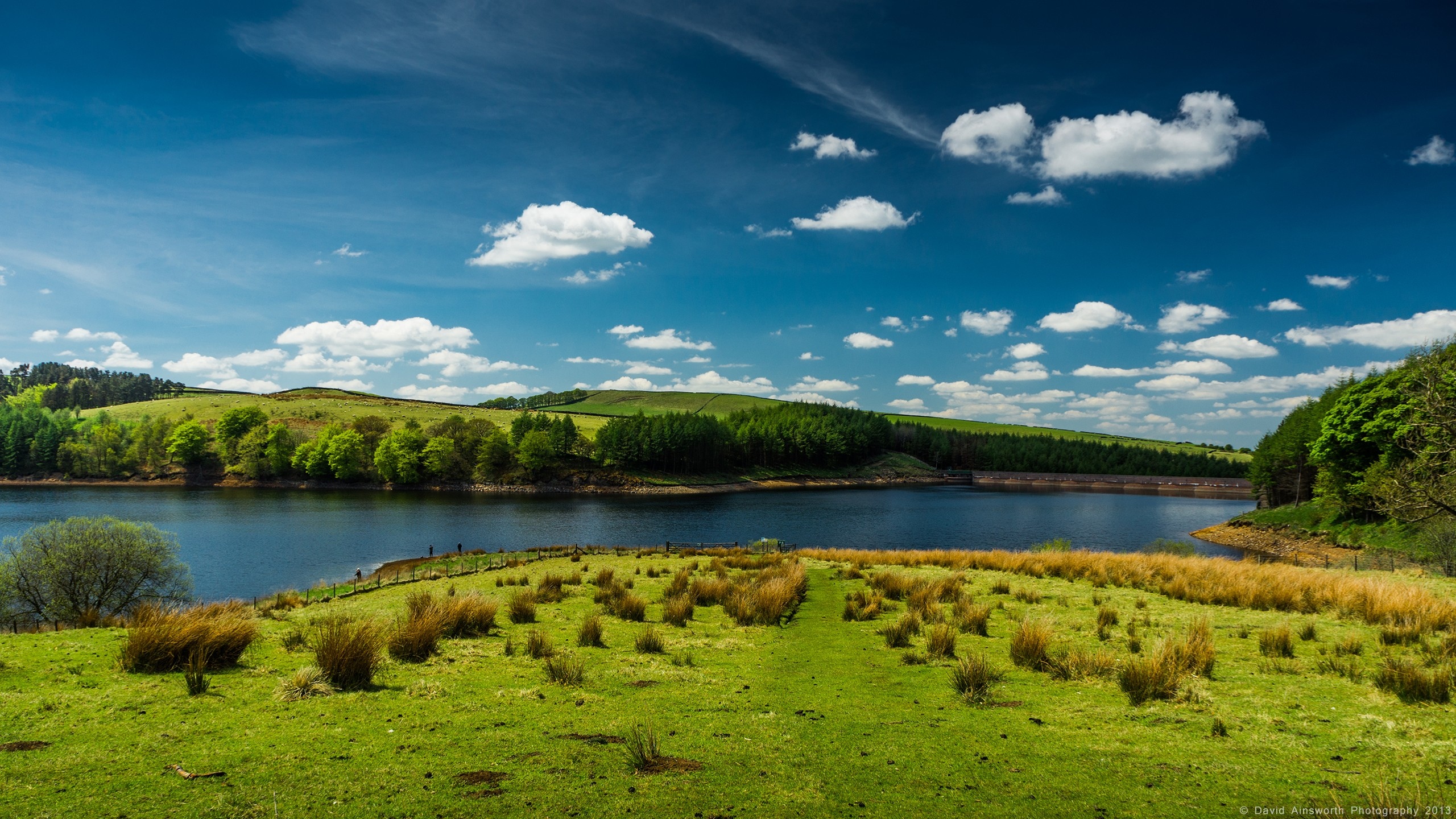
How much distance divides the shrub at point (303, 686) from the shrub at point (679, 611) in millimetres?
7641

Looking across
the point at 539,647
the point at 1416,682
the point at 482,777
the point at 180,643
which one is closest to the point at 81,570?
the point at 180,643

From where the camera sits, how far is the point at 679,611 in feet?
49.3

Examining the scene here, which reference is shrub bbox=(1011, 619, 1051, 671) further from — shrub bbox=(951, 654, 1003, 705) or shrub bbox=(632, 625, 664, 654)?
shrub bbox=(632, 625, 664, 654)

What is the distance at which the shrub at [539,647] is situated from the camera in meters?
11.0

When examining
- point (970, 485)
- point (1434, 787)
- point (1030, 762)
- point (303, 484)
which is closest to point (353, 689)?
point (1030, 762)

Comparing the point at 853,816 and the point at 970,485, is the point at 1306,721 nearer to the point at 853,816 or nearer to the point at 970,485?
the point at 853,816

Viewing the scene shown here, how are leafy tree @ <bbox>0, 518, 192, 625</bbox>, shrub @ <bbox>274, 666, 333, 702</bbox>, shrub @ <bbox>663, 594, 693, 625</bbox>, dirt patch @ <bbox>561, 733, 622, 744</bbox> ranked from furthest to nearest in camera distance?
1. leafy tree @ <bbox>0, 518, 192, 625</bbox>
2. shrub @ <bbox>663, 594, 693, 625</bbox>
3. shrub @ <bbox>274, 666, 333, 702</bbox>
4. dirt patch @ <bbox>561, 733, 622, 744</bbox>

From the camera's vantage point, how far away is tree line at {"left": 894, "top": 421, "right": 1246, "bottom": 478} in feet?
561

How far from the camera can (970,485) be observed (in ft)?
490

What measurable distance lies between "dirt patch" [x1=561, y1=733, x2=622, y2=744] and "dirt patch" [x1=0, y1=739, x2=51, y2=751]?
4718 millimetres

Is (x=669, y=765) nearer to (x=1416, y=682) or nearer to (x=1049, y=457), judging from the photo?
(x=1416, y=682)

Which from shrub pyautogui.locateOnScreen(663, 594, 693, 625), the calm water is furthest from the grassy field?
the calm water

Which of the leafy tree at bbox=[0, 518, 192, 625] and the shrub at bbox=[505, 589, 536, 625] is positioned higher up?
the shrub at bbox=[505, 589, 536, 625]

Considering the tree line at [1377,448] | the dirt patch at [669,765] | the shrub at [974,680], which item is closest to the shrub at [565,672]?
the dirt patch at [669,765]
